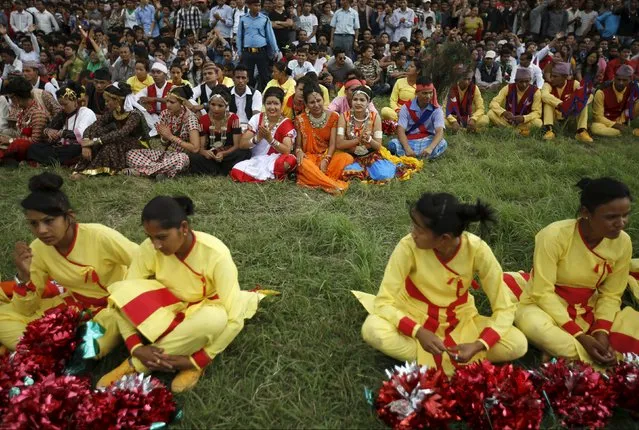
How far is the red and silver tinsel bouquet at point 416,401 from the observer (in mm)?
2303

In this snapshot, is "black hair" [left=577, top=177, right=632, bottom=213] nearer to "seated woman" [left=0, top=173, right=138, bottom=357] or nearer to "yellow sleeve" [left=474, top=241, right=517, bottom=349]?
"yellow sleeve" [left=474, top=241, right=517, bottom=349]

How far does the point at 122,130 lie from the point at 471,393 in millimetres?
4691

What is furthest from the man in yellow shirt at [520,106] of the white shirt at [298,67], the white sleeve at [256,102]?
the white sleeve at [256,102]

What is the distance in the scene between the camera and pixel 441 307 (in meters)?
2.82

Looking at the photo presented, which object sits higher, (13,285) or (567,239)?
(567,239)

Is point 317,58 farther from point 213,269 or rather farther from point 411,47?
point 213,269

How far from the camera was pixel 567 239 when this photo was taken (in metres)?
2.89

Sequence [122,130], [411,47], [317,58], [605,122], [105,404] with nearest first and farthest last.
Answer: [105,404], [122,130], [605,122], [317,58], [411,47]

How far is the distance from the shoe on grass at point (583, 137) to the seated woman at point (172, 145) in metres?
4.94

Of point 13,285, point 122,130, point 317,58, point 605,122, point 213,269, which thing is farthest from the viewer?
point 317,58

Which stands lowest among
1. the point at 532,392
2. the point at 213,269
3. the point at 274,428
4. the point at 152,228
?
the point at 274,428

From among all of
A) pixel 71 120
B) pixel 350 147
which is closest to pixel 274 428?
pixel 350 147

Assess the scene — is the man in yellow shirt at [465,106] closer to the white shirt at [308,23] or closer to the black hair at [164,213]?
the white shirt at [308,23]

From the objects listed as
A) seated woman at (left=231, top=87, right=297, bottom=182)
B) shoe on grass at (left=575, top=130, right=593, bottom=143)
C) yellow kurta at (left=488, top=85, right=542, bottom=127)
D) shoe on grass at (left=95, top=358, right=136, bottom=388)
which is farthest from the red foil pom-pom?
shoe on grass at (left=575, top=130, right=593, bottom=143)
